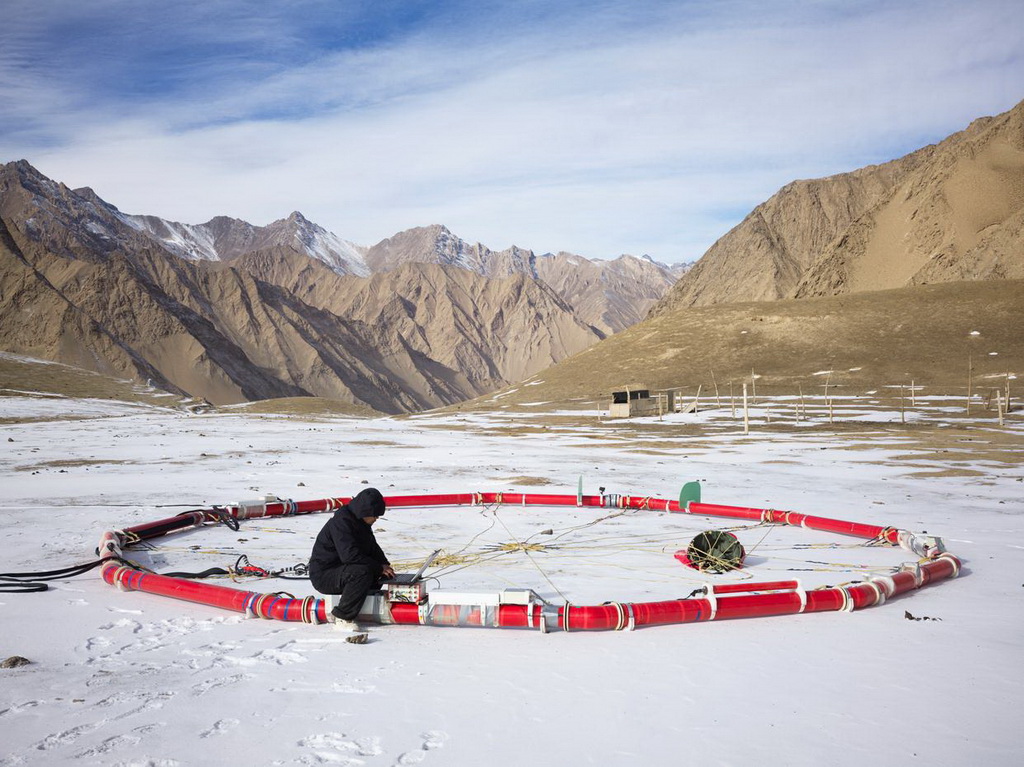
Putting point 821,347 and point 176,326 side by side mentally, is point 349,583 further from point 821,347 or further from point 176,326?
point 176,326

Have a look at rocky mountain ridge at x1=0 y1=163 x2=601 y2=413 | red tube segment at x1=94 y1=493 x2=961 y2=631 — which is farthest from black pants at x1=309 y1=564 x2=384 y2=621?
rocky mountain ridge at x1=0 y1=163 x2=601 y2=413

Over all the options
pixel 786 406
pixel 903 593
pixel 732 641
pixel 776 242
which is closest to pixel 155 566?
pixel 732 641

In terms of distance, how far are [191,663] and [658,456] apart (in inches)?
779

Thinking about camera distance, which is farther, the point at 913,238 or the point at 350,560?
the point at 913,238

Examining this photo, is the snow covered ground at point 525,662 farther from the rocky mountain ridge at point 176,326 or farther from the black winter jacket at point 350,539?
the rocky mountain ridge at point 176,326

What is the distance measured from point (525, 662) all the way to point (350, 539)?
2113 millimetres

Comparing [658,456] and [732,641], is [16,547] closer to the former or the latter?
[732,641]

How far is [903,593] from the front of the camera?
9.01 meters

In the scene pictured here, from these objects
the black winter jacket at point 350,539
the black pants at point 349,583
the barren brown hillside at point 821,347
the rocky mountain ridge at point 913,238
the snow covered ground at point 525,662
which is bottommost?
the snow covered ground at point 525,662

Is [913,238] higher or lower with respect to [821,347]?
higher

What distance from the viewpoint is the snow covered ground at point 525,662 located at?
199 inches

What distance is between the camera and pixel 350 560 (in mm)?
7609

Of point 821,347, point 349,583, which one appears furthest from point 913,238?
point 349,583

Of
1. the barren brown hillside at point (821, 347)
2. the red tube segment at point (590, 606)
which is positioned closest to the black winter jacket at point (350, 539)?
the red tube segment at point (590, 606)
